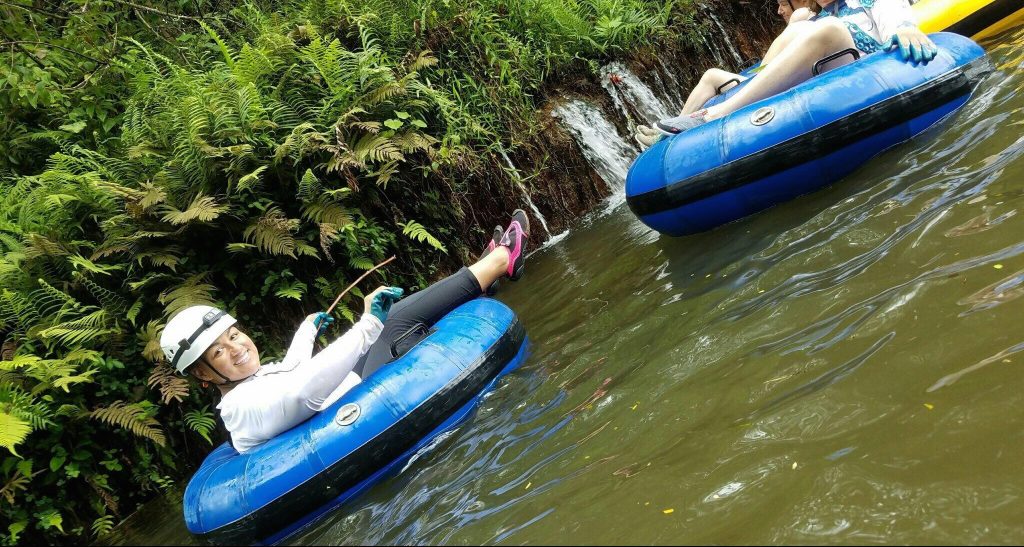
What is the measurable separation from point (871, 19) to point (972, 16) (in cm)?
206

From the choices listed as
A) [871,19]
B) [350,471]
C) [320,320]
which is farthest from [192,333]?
[871,19]

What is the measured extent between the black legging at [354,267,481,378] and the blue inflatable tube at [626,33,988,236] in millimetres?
1458

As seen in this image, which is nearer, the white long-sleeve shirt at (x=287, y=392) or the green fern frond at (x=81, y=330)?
the white long-sleeve shirt at (x=287, y=392)

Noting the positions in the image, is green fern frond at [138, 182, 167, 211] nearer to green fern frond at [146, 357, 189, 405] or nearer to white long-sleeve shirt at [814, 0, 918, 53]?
green fern frond at [146, 357, 189, 405]

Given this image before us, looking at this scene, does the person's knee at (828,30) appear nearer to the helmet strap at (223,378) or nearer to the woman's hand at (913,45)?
the woman's hand at (913,45)

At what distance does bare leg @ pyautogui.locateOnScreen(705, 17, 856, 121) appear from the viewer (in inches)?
201

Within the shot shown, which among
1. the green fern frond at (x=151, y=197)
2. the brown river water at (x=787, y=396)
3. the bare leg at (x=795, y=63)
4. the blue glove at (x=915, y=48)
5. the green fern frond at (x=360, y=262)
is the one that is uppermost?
the green fern frond at (x=151, y=197)

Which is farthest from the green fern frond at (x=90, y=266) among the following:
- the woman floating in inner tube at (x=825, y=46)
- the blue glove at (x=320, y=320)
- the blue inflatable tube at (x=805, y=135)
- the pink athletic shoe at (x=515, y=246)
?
the woman floating in inner tube at (x=825, y=46)

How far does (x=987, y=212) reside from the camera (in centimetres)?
306

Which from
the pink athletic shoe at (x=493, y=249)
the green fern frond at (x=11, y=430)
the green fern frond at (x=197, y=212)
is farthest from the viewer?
the green fern frond at (x=197, y=212)

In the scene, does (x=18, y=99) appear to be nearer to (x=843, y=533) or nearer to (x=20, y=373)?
(x=20, y=373)

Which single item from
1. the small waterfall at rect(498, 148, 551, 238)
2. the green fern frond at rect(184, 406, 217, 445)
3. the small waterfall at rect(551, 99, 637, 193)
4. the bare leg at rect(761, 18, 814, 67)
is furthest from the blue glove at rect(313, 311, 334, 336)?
the small waterfall at rect(551, 99, 637, 193)

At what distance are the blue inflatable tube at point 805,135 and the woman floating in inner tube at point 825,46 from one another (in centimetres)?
16

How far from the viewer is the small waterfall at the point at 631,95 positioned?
28.6 ft
